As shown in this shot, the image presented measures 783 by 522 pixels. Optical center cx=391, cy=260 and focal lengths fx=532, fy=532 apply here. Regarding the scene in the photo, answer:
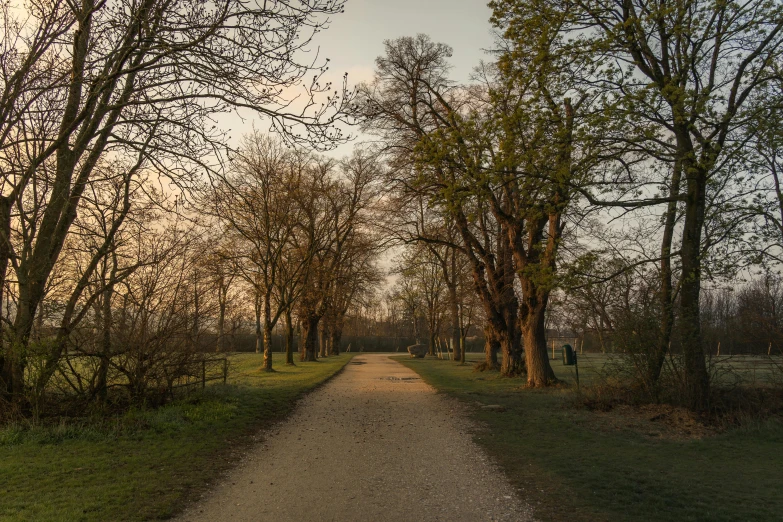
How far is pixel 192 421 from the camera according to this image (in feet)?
32.5

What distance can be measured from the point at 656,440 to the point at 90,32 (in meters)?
11.5

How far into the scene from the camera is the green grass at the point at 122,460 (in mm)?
5254

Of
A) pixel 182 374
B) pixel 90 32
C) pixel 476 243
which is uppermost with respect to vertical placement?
pixel 90 32

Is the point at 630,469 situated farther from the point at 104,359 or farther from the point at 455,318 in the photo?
the point at 455,318

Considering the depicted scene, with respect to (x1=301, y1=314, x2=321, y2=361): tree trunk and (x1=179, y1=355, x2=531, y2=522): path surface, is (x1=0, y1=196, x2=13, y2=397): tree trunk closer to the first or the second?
(x1=179, y1=355, x2=531, y2=522): path surface

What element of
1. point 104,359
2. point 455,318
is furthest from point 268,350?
point 104,359

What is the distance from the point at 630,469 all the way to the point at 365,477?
355cm

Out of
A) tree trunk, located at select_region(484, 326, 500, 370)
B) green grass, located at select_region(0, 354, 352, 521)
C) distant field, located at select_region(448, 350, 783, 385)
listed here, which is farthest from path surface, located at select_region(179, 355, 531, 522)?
tree trunk, located at select_region(484, 326, 500, 370)

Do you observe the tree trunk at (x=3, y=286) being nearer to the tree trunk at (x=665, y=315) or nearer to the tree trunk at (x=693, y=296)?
the tree trunk at (x=665, y=315)

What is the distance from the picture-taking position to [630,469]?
7.11m

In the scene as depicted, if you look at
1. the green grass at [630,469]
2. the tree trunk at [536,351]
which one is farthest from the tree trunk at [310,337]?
the green grass at [630,469]

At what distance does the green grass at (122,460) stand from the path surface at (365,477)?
483mm

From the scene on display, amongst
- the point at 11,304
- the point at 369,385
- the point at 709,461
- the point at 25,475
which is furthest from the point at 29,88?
the point at 369,385

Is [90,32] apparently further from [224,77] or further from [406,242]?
[406,242]
